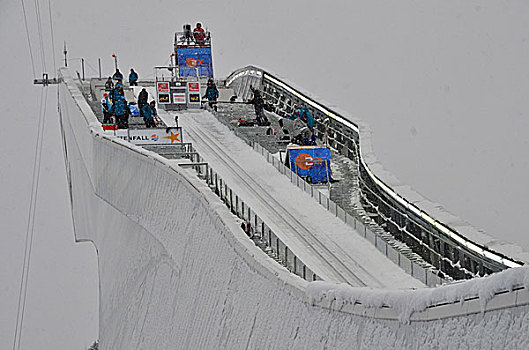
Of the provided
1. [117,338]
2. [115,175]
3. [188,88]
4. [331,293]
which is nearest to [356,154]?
[115,175]

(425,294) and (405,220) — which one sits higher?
(425,294)

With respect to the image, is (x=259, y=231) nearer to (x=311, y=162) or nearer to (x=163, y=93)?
(x=311, y=162)

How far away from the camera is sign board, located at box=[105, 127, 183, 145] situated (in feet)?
42.0

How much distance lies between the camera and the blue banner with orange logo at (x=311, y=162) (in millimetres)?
12406

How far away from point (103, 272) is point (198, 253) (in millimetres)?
5914

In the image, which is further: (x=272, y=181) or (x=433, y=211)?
(x=272, y=181)

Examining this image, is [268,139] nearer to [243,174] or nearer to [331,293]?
[243,174]

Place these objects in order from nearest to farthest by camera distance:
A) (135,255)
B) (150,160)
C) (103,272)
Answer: (150,160)
(135,255)
(103,272)

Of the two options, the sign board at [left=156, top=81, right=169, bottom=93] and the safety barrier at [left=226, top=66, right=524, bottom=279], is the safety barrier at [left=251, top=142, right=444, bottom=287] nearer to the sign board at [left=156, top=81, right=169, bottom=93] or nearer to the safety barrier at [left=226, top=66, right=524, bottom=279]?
the safety barrier at [left=226, top=66, right=524, bottom=279]

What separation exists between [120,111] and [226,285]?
25.0 ft

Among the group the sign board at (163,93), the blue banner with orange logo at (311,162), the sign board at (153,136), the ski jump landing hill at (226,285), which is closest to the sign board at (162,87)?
the sign board at (163,93)

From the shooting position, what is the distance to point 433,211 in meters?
9.16

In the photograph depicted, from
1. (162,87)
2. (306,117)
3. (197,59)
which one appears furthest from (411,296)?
(197,59)

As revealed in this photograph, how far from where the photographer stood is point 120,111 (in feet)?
48.5
